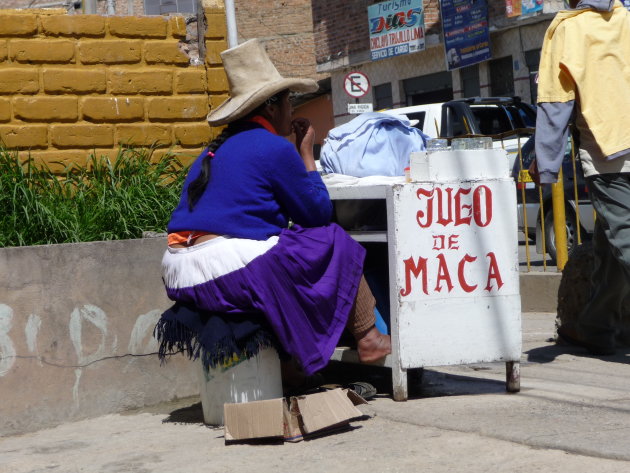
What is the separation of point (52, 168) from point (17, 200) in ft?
2.10

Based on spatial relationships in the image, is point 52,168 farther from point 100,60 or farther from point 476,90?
point 476,90

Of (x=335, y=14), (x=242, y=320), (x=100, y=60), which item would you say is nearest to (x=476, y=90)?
(x=335, y=14)

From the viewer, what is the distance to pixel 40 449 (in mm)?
4516

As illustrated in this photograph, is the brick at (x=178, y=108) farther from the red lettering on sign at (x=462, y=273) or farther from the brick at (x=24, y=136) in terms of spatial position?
the red lettering on sign at (x=462, y=273)

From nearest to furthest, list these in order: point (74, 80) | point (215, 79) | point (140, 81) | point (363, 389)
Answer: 1. point (363, 389)
2. point (74, 80)
3. point (140, 81)
4. point (215, 79)

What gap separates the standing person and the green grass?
1.95 m

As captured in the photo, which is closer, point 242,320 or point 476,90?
point 242,320

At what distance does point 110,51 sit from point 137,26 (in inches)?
8.9

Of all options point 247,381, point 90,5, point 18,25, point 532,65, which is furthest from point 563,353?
point 532,65

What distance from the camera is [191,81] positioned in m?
6.35

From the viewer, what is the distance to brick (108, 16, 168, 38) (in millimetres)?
6164

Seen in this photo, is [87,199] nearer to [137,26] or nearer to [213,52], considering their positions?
[137,26]

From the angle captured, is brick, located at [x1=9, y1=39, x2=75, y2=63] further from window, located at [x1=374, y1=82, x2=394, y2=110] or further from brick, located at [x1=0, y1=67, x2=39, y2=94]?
window, located at [x1=374, y1=82, x2=394, y2=110]

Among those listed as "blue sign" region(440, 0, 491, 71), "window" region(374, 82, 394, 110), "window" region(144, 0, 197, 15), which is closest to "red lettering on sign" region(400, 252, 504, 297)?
"blue sign" region(440, 0, 491, 71)
